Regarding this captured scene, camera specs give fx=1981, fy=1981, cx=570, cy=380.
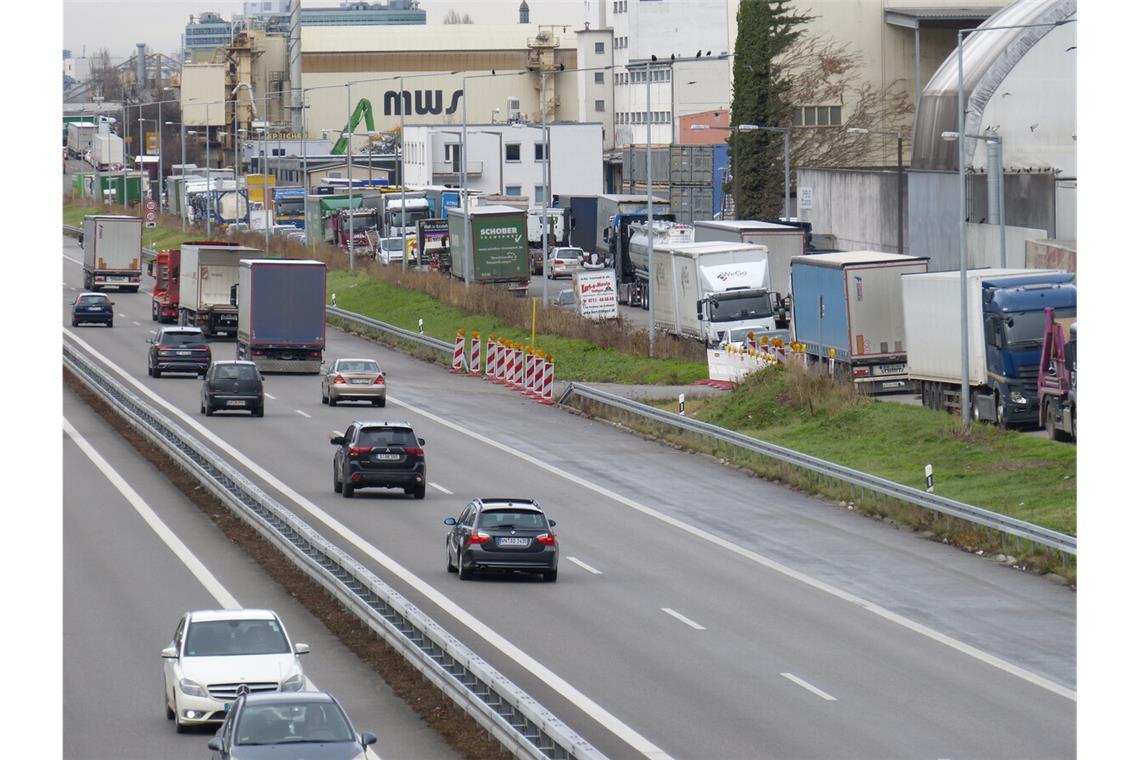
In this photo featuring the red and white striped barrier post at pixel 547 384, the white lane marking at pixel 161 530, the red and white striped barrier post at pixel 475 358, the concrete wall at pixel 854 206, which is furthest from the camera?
the concrete wall at pixel 854 206

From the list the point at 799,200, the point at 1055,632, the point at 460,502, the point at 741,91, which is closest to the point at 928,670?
the point at 1055,632

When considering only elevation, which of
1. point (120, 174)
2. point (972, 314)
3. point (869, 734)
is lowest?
point (869, 734)

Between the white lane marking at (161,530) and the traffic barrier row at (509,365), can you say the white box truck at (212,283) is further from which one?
the white lane marking at (161,530)

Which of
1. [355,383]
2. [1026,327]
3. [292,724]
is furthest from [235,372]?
[292,724]

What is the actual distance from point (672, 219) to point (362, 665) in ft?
236

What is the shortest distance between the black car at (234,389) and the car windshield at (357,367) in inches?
122

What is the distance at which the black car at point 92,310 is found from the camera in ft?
255

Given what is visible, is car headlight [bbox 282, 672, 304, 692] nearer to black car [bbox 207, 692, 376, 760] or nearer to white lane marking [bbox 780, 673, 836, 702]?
black car [bbox 207, 692, 376, 760]

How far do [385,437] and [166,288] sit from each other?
44.3 m

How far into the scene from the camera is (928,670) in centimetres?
2402

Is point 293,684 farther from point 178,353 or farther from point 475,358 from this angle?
point 475,358

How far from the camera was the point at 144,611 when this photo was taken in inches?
1069

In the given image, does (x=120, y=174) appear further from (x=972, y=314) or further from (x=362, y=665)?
(x=362, y=665)

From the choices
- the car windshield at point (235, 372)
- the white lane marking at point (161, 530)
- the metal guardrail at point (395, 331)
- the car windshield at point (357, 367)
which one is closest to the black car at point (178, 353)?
the metal guardrail at point (395, 331)
